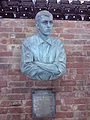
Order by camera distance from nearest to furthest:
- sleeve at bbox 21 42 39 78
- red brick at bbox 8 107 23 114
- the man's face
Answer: sleeve at bbox 21 42 39 78, the man's face, red brick at bbox 8 107 23 114

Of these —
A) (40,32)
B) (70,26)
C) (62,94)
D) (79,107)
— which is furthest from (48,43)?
(79,107)

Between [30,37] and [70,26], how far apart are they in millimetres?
656

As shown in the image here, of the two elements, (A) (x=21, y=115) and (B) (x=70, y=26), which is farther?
(B) (x=70, y=26)

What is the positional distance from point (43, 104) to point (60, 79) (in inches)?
17.1

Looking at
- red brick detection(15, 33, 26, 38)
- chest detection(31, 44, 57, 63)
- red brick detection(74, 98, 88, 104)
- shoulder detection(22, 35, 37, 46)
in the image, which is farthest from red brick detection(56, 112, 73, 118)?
red brick detection(15, 33, 26, 38)

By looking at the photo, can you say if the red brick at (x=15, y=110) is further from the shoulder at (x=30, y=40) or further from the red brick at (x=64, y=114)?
the shoulder at (x=30, y=40)

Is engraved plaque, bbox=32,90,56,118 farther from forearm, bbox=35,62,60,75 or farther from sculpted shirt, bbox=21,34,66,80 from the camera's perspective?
forearm, bbox=35,62,60,75

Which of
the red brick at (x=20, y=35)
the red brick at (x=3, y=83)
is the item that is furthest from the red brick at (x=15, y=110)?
the red brick at (x=20, y=35)

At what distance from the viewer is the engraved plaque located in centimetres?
359

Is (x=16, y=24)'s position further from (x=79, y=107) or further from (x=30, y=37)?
(x=79, y=107)

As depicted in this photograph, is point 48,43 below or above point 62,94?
above

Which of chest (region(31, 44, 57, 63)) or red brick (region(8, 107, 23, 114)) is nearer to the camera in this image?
chest (region(31, 44, 57, 63))

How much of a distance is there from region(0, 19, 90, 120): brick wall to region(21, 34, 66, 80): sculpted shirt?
0.78 feet

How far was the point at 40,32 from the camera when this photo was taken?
142 inches
